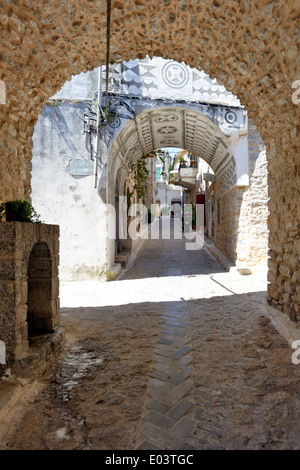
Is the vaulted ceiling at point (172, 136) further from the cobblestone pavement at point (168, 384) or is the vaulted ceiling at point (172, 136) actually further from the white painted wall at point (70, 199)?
the cobblestone pavement at point (168, 384)

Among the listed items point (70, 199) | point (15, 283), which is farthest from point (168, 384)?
point (70, 199)

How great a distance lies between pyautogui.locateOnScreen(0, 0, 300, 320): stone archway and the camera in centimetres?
322

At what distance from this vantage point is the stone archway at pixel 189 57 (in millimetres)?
3217

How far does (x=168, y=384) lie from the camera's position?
2.54 metres

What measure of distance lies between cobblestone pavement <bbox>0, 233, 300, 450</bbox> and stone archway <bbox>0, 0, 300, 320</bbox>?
1.02 m

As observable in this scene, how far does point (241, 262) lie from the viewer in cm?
841

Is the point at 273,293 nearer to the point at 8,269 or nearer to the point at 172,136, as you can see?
the point at 8,269

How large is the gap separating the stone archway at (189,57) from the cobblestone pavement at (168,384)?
1016 mm

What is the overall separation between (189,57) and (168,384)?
4432 mm

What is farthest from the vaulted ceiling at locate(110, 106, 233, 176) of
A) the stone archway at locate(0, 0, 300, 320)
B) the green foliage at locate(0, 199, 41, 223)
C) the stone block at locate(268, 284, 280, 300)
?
the green foliage at locate(0, 199, 41, 223)

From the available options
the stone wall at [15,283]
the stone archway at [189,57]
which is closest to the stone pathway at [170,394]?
the stone wall at [15,283]

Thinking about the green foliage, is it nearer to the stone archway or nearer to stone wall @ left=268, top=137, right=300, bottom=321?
the stone archway

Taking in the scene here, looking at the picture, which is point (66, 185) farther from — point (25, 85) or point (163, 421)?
point (163, 421)
